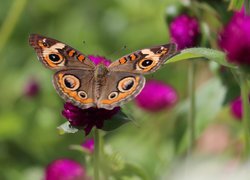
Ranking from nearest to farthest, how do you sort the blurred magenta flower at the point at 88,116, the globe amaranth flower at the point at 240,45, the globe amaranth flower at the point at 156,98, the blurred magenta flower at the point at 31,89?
the globe amaranth flower at the point at 240,45
the blurred magenta flower at the point at 88,116
the globe amaranth flower at the point at 156,98
the blurred magenta flower at the point at 31,89

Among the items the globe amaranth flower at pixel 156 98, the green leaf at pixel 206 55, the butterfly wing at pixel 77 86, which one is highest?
the green leaf at pixel 206 55

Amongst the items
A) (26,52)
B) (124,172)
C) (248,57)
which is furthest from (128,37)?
(248,57)

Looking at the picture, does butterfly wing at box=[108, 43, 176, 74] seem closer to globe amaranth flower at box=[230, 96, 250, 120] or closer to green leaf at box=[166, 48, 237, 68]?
green leaf at box=[166, 48, 237, 68]

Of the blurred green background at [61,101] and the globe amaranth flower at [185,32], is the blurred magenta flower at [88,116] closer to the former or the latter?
the globe amaranth flower at [185,32]

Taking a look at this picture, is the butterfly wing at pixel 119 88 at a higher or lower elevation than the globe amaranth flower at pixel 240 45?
lower

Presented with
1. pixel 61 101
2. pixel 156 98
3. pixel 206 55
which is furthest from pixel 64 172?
pixel 61 101

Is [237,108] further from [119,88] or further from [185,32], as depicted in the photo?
[119,88]

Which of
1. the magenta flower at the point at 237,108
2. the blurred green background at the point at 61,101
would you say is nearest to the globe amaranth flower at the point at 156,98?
the blurred green background at the point at 61,101
